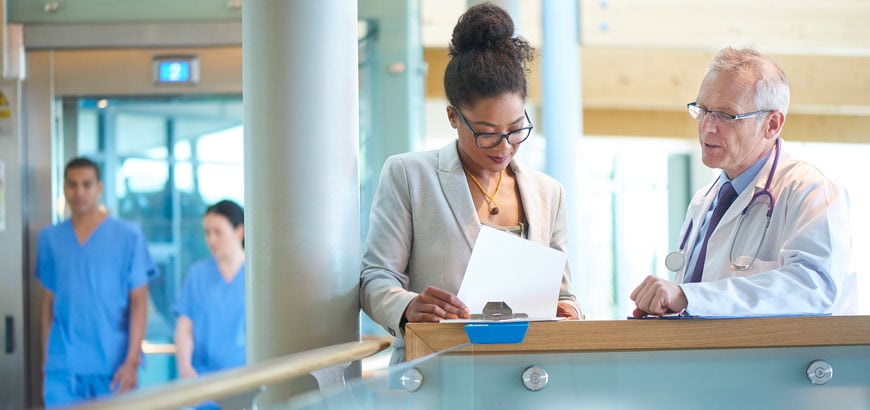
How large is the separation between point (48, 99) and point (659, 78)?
6420 mm

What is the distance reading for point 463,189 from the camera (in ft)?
8.32

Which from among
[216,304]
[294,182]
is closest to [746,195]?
[294,182]

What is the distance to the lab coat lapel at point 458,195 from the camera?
8.25 feet

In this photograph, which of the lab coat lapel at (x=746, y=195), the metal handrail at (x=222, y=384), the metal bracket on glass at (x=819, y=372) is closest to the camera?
the metal handrail at (x=222, y=384)

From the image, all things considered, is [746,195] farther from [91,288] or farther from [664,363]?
[91,288]

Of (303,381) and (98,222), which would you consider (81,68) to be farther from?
(303,381)

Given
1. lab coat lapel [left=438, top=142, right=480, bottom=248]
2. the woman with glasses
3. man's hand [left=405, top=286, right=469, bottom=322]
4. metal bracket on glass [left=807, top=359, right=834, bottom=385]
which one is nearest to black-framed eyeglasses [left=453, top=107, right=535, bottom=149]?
the woman with glasses

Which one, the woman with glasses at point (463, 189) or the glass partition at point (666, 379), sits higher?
the woman with glasses at point (463, 189)

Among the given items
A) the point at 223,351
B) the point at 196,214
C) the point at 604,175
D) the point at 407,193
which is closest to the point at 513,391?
the point at 407,193

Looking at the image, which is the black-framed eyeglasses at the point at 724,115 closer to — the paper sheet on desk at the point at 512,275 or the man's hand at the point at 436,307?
the paper sheet on desk at the point at 512,275

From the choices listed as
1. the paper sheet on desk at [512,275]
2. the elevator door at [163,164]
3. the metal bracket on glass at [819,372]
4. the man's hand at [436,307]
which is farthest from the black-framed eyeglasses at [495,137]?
the elevator door at [163,164]

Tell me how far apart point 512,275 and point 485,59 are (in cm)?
53

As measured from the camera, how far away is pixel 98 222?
5.30 m

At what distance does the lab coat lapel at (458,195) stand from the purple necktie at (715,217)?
22.9 inches
